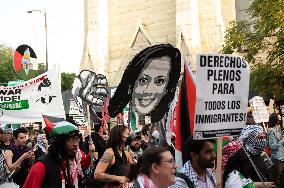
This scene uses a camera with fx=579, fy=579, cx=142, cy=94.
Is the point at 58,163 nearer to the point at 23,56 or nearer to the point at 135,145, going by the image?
the point at 135,145

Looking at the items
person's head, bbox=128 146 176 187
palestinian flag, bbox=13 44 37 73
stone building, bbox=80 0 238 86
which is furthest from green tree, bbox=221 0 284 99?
person's head, bbox=128 146 176 187

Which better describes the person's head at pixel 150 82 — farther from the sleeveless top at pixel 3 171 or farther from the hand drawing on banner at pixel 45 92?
the hand drawing on banner at pixel 45 92

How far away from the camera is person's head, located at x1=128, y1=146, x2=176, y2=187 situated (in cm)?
411

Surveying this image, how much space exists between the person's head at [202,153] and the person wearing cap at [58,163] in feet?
4.54

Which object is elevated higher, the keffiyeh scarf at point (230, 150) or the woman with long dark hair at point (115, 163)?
the keffiyeh scarf at point (230, 150)

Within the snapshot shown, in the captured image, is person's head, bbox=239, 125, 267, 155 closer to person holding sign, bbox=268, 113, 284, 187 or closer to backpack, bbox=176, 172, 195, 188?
backpack, bbox=176, 172, 195, 188

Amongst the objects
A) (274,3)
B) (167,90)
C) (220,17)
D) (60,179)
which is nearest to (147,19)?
(220,17)

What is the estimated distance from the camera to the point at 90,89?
12688mm

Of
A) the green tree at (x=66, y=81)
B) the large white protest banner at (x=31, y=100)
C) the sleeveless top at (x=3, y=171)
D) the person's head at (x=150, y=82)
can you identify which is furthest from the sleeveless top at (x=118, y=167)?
the green tree at (x=66, y=81)

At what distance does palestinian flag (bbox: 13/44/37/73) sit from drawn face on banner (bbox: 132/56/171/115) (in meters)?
12.7

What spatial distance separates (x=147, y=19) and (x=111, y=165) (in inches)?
1212

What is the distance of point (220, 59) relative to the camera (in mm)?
4949

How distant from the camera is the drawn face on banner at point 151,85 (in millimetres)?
7535

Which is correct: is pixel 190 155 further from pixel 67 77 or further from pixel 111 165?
pixel 67 77
